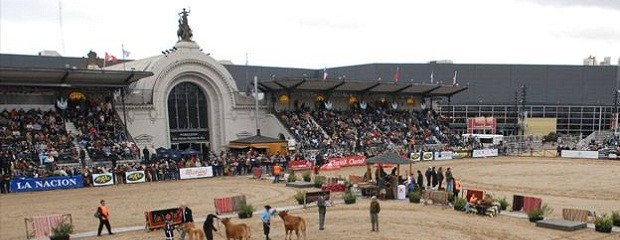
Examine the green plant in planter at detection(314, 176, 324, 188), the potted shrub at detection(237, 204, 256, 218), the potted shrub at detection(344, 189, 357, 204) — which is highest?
the potted shrub at detection(237, 204, 256, 218)

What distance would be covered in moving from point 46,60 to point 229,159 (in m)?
32.6

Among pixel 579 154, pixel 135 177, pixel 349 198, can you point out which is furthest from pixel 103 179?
pixel 579 154

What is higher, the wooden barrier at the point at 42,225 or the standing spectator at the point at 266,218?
the standing spectator at the point at 266,218

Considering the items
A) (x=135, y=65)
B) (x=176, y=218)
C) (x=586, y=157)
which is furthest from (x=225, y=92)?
(x=586, y=157)

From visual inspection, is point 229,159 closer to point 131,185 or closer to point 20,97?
point 131,185

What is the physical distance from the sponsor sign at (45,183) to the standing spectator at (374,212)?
2211cm

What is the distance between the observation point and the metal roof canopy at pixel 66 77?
36750 mm

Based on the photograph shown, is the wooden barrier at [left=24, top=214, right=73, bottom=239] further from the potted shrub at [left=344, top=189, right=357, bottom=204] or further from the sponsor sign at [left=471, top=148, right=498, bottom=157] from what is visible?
the sponsor sign at [left=471, top=148, right=498, bottom=157]

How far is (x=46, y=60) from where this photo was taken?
2368 inches

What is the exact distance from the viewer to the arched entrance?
47125 mm

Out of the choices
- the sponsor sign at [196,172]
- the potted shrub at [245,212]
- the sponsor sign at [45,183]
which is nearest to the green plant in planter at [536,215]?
the potted shrub at [245,212]

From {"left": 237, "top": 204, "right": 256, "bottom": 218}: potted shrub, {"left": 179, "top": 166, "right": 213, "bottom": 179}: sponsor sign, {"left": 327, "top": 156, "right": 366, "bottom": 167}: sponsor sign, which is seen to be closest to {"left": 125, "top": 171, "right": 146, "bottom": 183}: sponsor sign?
{"left": 179, "top": 166, "right": 213, "bottom": 179}: sponsor sign

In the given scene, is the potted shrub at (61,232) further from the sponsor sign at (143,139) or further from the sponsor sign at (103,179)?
the sponsor sign at (143,139)

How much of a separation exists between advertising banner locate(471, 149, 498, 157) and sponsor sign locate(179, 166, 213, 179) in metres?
28.9
